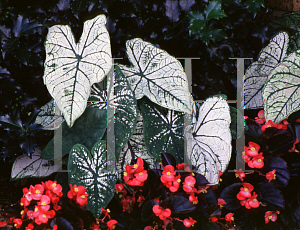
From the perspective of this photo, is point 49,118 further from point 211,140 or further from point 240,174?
point 240,174

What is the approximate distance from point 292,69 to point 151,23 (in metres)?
0.82

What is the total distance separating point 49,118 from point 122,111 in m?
0.42

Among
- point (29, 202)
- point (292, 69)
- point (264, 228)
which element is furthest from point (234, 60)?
point (29, 202)

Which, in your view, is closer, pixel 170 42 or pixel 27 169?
pixel 27 169

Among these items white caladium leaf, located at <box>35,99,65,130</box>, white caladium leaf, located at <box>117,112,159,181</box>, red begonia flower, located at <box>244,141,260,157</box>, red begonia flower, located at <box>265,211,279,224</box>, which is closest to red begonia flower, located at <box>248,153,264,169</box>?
red begonia flower, located at <box>244,141,260,157</box>

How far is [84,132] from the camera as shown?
1.32 metres

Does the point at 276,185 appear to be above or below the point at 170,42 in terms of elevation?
Answer: below

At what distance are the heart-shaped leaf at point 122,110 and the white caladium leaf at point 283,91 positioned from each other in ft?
2.32

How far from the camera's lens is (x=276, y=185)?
3.87ft

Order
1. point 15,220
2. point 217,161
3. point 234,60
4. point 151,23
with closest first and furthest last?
point 15,220 < point 217,161 < point 151,23 < point 234,60

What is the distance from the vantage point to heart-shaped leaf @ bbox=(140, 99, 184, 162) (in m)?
1.33

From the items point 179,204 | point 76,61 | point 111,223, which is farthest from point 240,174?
point 76,61

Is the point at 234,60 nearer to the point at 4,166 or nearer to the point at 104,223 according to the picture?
the point at 104,223

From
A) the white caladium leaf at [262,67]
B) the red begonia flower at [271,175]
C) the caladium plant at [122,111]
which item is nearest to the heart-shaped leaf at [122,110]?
the caladium plant at [122,111]
